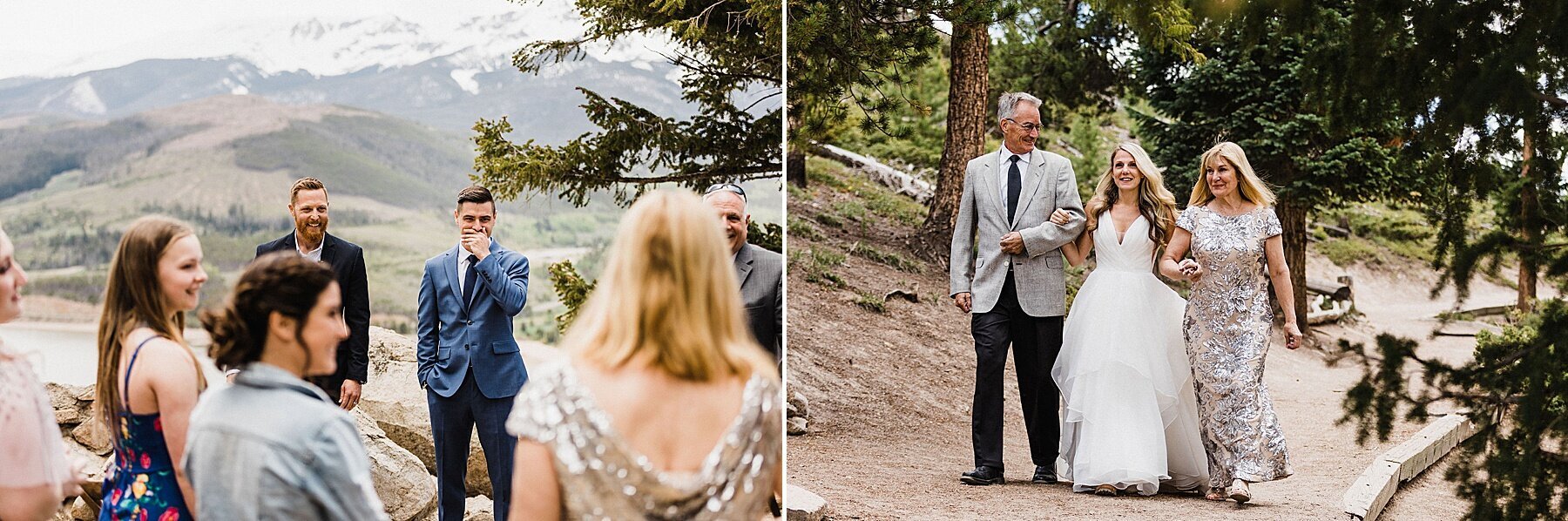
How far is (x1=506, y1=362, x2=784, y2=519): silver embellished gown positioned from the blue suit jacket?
67.9 inches

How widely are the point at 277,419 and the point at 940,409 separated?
8.73 ft

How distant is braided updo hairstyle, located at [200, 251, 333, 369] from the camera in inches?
64.5

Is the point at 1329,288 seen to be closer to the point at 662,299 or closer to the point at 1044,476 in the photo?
the point at 1044,476

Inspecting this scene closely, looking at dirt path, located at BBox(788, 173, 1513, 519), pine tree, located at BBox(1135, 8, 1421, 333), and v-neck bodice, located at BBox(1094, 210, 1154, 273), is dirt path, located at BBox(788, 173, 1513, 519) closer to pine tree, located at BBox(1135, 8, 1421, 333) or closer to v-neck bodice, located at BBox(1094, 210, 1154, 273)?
pine tree, located at BBox(1135, 8, 1421, 333)

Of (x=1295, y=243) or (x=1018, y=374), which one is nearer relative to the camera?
(x=1295, y=243)

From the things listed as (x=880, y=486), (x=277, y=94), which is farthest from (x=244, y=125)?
(x=880, y=486)

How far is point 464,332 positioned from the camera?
10.5 ft

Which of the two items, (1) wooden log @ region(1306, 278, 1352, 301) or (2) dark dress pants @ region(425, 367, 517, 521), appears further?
(1) wooden log @ region(1306, 278, 1352, 301)

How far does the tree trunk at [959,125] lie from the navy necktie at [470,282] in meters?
1.63

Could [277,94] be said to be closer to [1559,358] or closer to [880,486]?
[880,486]

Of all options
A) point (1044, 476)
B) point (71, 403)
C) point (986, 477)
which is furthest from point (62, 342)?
point (1044, 476)

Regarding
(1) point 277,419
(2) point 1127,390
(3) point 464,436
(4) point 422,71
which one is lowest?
(3) point 464,436

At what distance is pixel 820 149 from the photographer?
425 cm

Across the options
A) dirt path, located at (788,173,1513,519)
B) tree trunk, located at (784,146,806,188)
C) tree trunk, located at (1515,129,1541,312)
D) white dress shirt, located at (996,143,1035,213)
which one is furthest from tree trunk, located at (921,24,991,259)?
tree trunk, located at (1515,129,1541,312)
